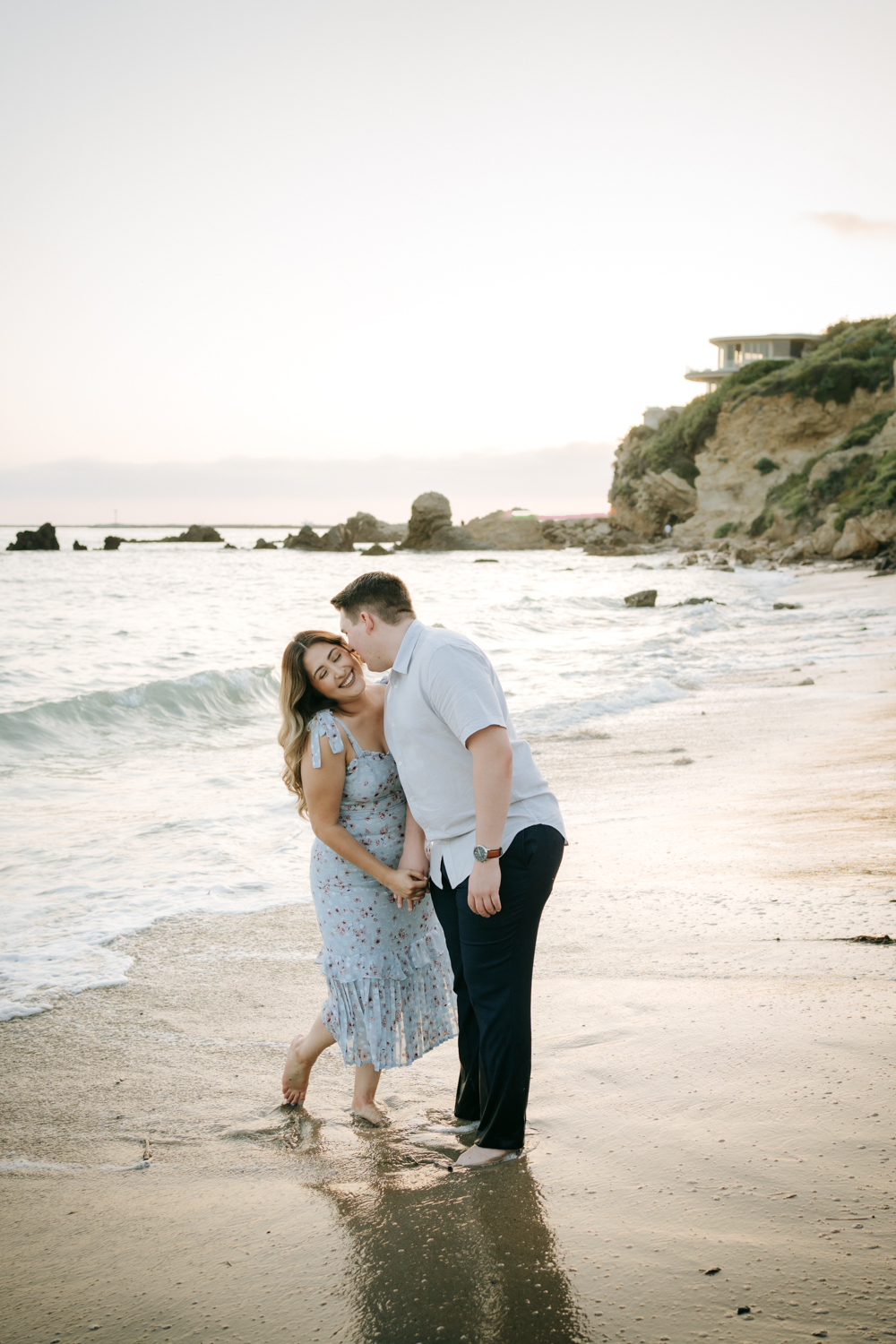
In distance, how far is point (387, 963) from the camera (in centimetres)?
321

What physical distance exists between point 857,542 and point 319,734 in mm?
36279

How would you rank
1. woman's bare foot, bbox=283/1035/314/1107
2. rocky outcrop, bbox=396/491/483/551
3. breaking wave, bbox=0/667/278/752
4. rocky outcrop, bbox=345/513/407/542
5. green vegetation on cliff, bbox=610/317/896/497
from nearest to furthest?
1. woman's bare foot, bbox=283/1035/314/1107
2. breaking wave, bbox=0/667/278/752
3. green vegetation on cliff, bbox=610/317/896/497
4. rocky outcrop, bbox=396/491/483/551
5. rocky outcrop, bbox=345/513/407/542

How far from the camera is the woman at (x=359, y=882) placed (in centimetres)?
301

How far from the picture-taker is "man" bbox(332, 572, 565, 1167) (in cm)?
262

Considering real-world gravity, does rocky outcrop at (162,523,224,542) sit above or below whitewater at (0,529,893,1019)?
above

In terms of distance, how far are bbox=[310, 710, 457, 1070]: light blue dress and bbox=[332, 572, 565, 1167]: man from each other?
0.92 feet

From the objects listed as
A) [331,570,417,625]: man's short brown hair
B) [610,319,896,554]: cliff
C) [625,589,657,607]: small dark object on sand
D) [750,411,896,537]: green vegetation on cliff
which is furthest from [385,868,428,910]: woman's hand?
[610,319,896,554]: cliff

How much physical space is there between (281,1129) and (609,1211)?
1.21 meters

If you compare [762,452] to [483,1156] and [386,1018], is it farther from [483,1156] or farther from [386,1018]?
[483,1156]

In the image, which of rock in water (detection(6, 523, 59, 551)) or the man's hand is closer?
the man's hand

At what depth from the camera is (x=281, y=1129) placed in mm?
3148

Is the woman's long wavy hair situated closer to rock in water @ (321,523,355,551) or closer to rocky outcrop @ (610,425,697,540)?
rocky outcrop @ (610,425,697,540)

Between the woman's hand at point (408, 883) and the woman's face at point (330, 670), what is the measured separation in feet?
1.91

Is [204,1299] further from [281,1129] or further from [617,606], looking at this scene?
[617,606]
